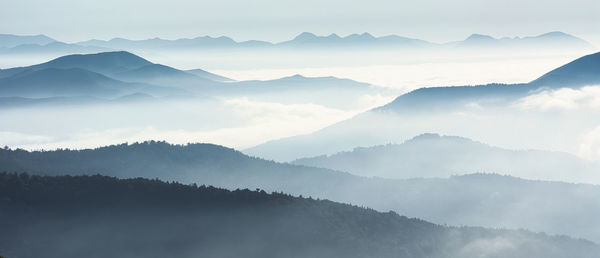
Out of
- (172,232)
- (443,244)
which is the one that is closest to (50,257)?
(172,232)

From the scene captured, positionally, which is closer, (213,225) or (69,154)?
(213,225)

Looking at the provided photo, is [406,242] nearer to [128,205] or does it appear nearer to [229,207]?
[229,207]

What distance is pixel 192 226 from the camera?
346 ft

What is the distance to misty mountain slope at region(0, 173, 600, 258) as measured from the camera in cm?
9531

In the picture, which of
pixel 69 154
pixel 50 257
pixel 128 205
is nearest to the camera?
pixel 50 257

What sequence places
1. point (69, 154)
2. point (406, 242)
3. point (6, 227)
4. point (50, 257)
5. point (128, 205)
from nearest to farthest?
1. point (50, 257)
2. point (6, 227)
3. point (128, 205)
4. point (406, 242)
5. point (69, 154)

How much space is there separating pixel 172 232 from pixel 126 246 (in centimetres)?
890

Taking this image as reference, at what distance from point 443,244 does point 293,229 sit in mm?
33573

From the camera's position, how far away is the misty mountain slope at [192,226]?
95312 mm

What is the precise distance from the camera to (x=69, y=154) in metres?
184

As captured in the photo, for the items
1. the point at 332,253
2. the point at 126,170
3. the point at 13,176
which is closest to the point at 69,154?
the point at 126,170

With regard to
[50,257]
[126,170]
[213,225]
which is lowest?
[50,257]

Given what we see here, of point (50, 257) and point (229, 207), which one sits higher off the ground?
point (229, 207)

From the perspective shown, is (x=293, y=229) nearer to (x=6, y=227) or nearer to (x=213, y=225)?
(x=213, y=225)
